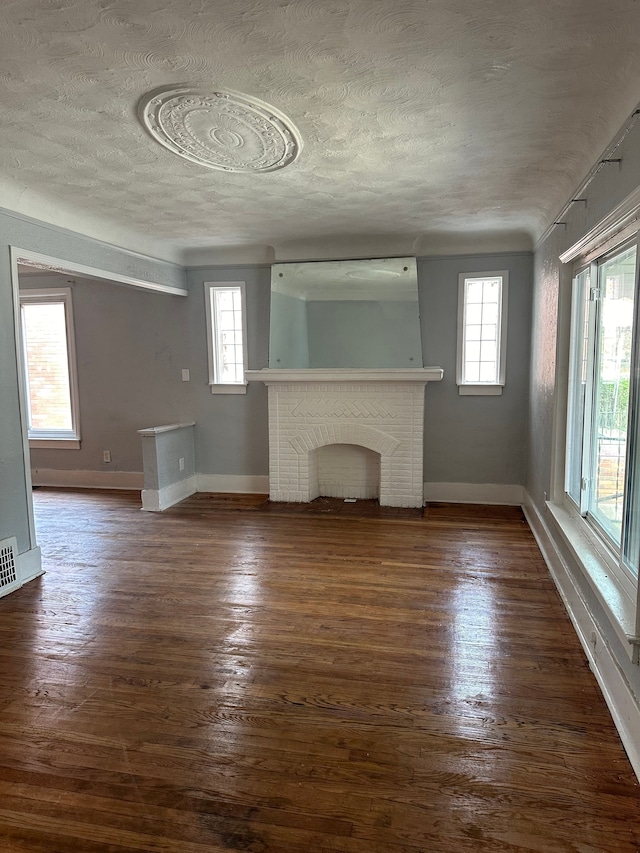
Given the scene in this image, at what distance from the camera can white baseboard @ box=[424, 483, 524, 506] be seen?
522cm

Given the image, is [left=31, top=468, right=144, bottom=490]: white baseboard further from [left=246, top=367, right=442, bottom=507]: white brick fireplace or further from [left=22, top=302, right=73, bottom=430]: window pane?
[left=246, top=367, right=442, bottom=507]: white brick fireplace

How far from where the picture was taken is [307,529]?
178 inches

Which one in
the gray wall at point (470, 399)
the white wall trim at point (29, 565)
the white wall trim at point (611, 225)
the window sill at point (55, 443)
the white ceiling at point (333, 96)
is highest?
the white ceiling at point (333, 96)

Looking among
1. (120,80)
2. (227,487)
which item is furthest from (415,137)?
(227,487)

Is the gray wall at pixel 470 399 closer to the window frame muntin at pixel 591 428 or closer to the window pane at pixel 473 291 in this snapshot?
the window pane at pixel 473 291

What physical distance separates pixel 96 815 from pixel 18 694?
2.85 ft

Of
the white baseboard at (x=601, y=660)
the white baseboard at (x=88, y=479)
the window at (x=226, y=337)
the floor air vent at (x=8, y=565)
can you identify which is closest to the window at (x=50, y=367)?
the white baseboard at (x=88, y=479)

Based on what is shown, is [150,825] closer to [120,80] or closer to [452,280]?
[120,80]

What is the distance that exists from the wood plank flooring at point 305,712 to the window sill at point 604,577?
38 centimetres

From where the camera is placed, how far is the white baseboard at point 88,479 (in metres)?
6.08

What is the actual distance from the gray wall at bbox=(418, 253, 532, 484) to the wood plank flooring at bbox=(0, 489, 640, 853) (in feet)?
5.06

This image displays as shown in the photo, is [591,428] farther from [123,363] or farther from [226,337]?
[123,363]

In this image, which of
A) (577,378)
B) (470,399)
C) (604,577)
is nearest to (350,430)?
(470,399)

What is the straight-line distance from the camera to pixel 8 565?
3389 millimetres
